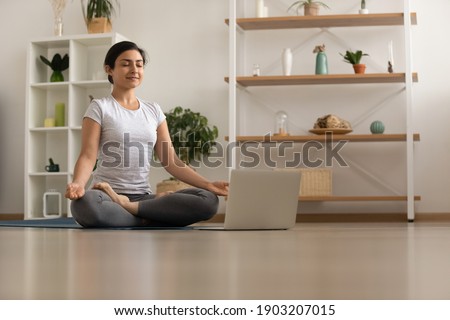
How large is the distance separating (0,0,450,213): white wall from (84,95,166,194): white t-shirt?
8.60 feet

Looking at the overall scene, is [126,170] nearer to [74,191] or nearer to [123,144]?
[123,144]

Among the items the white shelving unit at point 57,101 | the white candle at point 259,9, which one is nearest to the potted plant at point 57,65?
the white shelving unit at point 57,101

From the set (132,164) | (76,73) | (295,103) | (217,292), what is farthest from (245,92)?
(217,292)

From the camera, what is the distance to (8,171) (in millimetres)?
6258

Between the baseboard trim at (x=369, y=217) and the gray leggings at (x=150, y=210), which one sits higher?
the gray leggings at (x=150, y=210)

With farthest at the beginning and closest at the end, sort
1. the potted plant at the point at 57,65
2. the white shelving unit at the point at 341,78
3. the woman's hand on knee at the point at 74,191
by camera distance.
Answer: the potted plant at the point at 57,65 → the white shelving unit at the point at 341,78 → the woman's hand on knee at the point at 74,191

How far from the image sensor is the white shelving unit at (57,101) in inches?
230

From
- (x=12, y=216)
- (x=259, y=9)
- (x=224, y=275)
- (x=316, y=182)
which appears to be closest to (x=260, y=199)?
(x=224, y=275)

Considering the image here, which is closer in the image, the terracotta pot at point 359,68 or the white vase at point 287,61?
the terracotta pot at point 359,68

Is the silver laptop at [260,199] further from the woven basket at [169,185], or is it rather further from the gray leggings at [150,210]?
the woven basket at [169,185]

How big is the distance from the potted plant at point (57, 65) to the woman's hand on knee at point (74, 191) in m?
3.18

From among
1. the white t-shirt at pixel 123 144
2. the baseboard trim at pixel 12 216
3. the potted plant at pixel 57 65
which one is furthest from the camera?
the baseboard trim at pixel 12 216

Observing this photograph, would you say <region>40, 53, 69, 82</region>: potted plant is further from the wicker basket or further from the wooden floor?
the wooden floor
